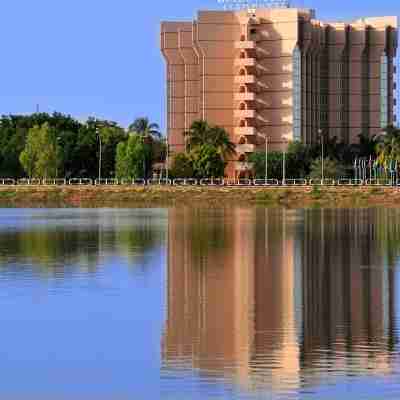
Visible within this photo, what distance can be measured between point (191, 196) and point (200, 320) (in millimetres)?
109873

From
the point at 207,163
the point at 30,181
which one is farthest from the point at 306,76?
the point at 30,181

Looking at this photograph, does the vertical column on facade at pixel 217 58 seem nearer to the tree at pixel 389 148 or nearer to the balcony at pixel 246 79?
the balcony at pixel 246 79

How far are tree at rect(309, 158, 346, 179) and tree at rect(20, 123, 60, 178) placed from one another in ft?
113

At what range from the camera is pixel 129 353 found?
86.9 feet

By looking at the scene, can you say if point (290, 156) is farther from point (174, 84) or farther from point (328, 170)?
point (174, 84)

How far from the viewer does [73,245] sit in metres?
62.5

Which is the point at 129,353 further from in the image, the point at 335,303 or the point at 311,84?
the point at 311,84

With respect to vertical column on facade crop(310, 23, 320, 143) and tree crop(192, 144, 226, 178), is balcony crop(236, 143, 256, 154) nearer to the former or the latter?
vertical column on facade crop(310, 23, 320, 143)

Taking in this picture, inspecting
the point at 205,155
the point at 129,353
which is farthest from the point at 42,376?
the point at 205,155

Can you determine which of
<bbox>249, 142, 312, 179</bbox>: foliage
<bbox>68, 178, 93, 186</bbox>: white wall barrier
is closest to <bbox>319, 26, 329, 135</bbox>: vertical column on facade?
<bbox>249, 142, 312, 179</bbox>: foliage

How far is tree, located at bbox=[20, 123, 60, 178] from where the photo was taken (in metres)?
163

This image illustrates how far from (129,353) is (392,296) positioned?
12.7 meters

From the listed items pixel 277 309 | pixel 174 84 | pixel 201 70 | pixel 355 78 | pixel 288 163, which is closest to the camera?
pixel 277 309

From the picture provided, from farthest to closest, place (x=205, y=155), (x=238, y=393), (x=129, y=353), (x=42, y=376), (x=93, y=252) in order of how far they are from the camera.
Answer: (x=205, y=155), (x=93, y=252), (x=129, y=353), (x=42, y=376), (x=238, y=393)
